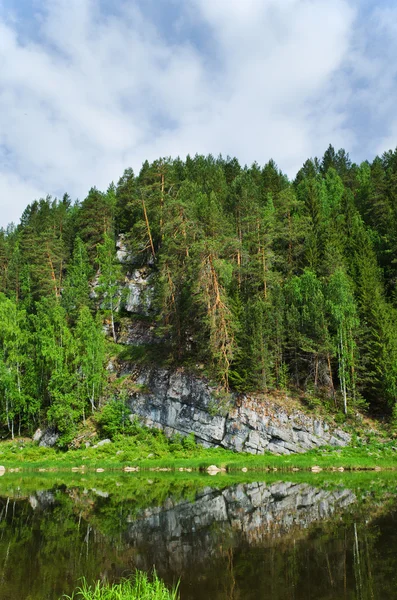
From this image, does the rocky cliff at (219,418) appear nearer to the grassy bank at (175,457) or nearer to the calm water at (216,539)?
the grassy bank at (175,457)

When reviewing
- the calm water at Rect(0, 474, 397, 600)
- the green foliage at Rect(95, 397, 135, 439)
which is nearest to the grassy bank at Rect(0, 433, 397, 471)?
the green foliage at Rect(95, 397, 135, 439)

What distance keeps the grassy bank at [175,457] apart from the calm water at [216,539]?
23.3 ft

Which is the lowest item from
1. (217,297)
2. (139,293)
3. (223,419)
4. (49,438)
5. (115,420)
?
(49,438)

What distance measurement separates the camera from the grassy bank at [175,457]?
33312 millimetres

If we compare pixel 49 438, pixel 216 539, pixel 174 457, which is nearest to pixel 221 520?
pixel 216 539

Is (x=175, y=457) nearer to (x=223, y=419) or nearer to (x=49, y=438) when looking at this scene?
(x=223, y=419)

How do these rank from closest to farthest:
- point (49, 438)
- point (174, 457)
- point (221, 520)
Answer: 1. point (221, 520)
2. point (174, 457)
3. point (49, 438)

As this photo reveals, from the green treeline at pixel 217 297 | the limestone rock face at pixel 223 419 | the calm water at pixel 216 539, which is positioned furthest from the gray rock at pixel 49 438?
the calm water at pixel 216 539

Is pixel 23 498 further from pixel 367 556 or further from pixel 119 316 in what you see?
pixel 119 316

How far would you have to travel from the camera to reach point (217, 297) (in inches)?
1631

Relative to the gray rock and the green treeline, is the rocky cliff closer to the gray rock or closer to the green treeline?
the green treeline

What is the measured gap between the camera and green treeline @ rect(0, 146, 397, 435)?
41.9 metres

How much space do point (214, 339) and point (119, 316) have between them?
21953 millimetres

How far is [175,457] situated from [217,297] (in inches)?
609
